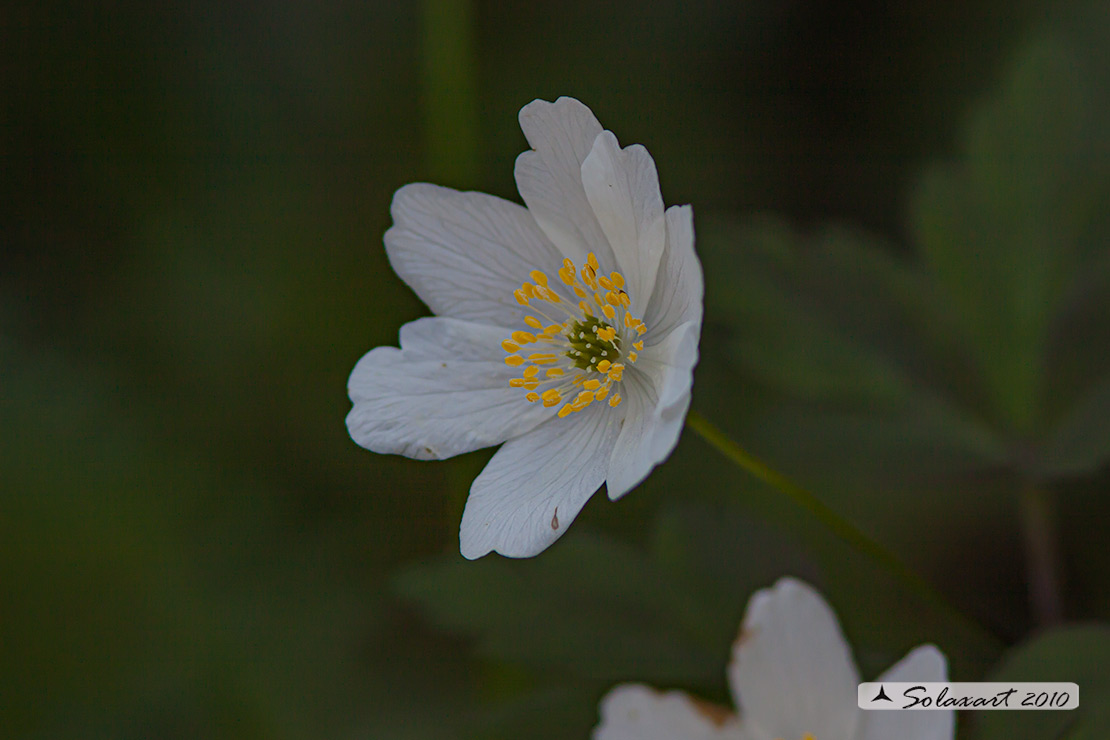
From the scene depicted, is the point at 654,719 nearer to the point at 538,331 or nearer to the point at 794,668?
the point at 794,668

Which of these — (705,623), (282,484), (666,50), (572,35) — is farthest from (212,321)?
(705,623)

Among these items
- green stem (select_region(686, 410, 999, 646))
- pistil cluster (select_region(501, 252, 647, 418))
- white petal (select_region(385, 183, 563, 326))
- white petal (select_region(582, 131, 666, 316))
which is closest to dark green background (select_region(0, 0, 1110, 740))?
green stem (select_region(686, 410, 999, 646))

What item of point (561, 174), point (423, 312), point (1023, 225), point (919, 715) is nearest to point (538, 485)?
point (561, 174)

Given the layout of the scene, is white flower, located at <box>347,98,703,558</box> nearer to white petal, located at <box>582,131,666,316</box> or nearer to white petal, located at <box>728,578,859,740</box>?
white petal, located at <box>582,131,666,316</box>

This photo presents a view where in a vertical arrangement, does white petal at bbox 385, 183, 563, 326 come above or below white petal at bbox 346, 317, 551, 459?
above

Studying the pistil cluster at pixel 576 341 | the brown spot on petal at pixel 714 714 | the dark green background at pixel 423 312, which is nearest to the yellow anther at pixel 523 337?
the pistil cluster at pixel 576 341

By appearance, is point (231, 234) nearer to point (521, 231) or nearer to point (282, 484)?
point (282, 484)
